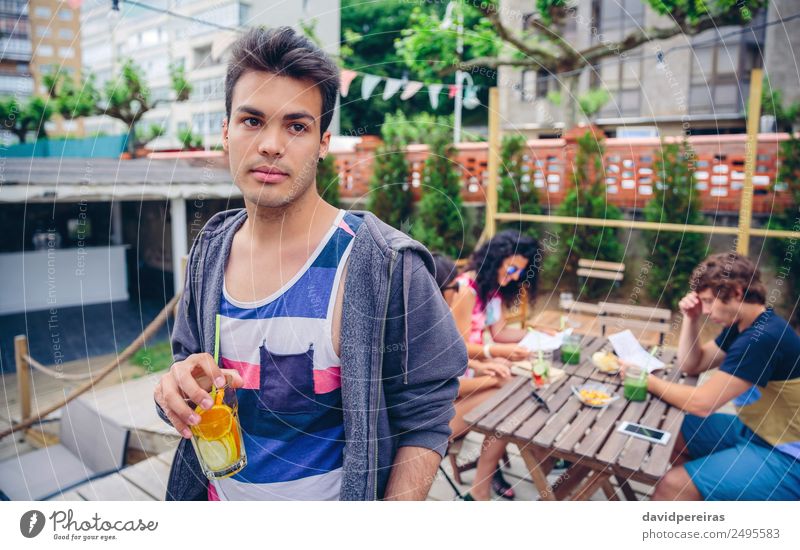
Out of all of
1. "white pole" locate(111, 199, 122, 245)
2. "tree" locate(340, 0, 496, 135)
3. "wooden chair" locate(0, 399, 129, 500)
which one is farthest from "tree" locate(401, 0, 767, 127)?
"white pole" locate(111, 199, 122, 245)

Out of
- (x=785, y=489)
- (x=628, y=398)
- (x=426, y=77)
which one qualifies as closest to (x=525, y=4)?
(x=426, y=77)

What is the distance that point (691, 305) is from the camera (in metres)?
1.99

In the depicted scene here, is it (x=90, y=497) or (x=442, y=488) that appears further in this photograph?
(x=442, y=488)

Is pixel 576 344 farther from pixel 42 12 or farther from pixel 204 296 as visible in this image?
pixel 42 12

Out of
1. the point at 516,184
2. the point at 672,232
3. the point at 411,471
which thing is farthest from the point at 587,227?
the point at 411,471

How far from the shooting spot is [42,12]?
4.93 feet

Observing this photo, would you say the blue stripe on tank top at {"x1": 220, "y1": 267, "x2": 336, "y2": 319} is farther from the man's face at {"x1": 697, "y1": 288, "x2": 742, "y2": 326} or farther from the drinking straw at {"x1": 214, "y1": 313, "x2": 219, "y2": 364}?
the man's face at {"x1": 697, "y1": 288, "x2": 742, "y2": 326}

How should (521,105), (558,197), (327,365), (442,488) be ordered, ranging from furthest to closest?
(521,105)
(558,197)
(442,488)
(327,365)

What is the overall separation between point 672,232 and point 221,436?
137 inches

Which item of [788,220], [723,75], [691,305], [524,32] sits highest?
[723,75]

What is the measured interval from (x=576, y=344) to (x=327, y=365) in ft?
5.25

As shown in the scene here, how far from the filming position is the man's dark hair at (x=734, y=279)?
5.72ft

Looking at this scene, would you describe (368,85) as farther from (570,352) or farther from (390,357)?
(390,357)

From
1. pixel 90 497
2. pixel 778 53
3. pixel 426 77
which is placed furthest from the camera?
pixel 778 53
